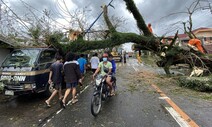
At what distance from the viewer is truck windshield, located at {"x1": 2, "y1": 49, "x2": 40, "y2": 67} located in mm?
7287

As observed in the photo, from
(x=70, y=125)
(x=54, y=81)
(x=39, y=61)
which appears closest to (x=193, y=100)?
(x=70, y=125)

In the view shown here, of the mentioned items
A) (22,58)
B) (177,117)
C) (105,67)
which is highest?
(22,58)

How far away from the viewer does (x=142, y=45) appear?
13.5 m

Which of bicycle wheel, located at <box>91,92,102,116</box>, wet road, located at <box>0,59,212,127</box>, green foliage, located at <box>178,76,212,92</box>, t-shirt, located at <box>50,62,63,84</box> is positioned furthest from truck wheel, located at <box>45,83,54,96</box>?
green foliage, located at <box>178,76,212,92</box>

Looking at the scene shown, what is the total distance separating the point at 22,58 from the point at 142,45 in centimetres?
858

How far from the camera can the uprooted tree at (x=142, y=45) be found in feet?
35.9

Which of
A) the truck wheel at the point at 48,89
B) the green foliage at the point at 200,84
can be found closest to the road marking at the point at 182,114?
the green foliage at the point at 200,84

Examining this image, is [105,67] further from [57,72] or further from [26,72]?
[26,72]

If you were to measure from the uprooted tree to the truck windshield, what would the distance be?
2212 millimetres

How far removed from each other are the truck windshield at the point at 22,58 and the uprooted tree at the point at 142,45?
2212 millimetres

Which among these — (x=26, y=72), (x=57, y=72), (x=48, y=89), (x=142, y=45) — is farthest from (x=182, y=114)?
(x=142, y=45)

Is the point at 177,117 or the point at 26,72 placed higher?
the point at 26,72

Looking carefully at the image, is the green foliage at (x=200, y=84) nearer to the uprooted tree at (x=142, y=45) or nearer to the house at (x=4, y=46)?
the uprooted tree at (x=142, y=45)

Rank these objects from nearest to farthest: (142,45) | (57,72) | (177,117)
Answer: (177,117) → (57,72) → (142,45)
